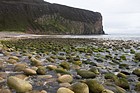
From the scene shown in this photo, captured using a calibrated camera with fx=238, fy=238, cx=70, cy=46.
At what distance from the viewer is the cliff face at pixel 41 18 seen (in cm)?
15262

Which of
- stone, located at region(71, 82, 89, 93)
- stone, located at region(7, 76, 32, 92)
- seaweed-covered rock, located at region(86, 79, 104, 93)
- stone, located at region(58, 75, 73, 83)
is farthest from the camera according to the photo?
stone, located at region(58, 75, 73, 83)

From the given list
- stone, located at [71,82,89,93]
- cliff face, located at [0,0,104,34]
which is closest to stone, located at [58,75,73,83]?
stone, located at [71,82,89,93]

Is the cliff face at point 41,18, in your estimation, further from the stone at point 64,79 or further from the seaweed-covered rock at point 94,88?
the seaweed-covered rock at point 94,88

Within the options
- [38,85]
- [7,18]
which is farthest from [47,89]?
[7,18]

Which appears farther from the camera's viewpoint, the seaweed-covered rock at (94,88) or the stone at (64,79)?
the stone at (64,79)

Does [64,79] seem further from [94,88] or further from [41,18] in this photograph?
[41,18]

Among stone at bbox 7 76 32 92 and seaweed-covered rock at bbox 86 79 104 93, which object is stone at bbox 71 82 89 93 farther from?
stone at bbox 7 76 32 92

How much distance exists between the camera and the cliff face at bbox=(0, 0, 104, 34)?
153 meters

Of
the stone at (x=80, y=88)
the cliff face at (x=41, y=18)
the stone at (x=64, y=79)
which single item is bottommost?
the stone at (x=64, y=79)

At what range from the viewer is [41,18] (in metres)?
167

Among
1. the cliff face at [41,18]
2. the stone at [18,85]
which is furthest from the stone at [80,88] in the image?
the cliff face at [41,18]

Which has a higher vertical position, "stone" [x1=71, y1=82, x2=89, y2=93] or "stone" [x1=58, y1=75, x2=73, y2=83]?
"stone" [x1=71, y1=82, x2=89, y2=93]

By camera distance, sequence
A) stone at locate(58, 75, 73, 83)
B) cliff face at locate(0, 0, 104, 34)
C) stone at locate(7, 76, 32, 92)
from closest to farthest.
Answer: stone at locate(7, 76, 32, 92) → stone at locate(58, 75, 73, 83) → cliff face at locate(0, 0, 104, 34)

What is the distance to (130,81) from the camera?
10.2m
